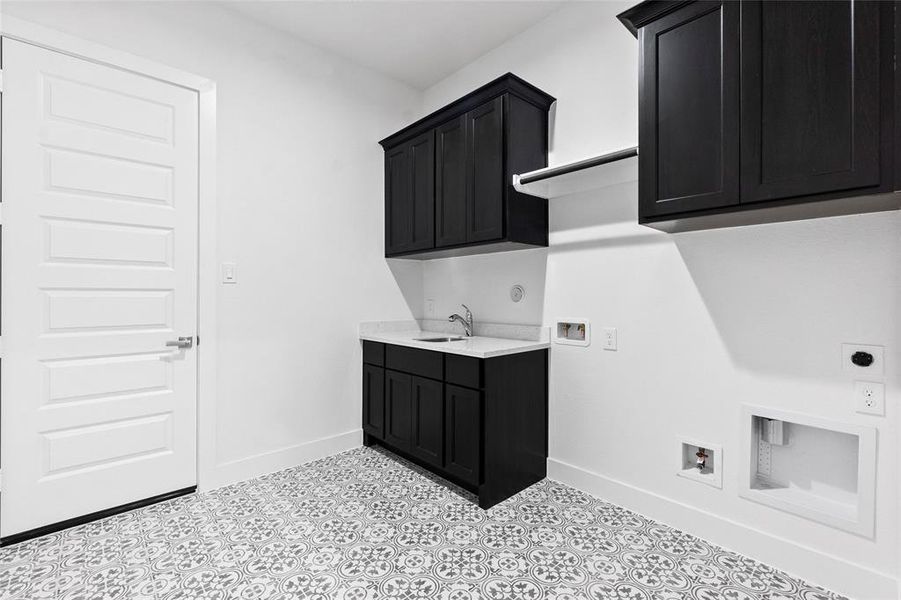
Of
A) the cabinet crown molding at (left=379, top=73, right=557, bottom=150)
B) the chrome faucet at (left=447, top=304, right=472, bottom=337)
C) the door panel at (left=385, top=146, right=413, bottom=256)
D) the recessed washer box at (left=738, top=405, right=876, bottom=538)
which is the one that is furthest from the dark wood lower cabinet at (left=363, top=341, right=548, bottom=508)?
the cabinet crown molding at (left=379, top=73, right=557, bottom=150)

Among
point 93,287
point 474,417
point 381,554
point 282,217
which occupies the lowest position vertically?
point 381,554

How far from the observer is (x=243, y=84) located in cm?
267

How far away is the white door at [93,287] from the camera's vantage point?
199cm

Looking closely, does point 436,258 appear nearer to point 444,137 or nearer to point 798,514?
point 444,137

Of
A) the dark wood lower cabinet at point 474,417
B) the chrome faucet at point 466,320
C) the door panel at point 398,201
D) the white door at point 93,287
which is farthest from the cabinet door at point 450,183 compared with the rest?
the white door at point 93,287

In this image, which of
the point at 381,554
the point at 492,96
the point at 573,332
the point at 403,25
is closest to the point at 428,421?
the point at 381,554

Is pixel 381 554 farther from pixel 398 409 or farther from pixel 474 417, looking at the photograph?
pixel 398 409

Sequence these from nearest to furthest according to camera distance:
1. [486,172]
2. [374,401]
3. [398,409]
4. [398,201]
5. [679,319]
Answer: [679,319]
[486,172]
[398,409]
[374,401]
[398,201]

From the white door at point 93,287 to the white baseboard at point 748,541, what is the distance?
7.77 ft

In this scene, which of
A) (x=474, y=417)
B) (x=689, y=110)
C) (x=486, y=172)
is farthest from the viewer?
(x=486, y=172)

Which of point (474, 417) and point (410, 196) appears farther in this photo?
point (410, 196)

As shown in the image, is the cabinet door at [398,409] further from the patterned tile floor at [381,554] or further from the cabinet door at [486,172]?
the cabinet door at [486,172]

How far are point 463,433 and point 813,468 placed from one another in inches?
60.7

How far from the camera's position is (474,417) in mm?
2293
